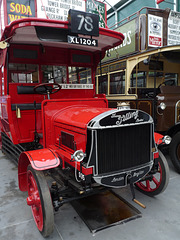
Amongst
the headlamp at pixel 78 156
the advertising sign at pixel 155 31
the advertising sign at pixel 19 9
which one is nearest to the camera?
the headlamp at pixel 78 156

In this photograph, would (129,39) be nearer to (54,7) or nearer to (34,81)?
(54,7)

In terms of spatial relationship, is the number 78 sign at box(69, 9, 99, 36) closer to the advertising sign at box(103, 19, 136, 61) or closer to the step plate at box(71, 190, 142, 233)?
the step plate at box(71, 190, 142, 233)

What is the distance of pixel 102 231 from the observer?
2.31m

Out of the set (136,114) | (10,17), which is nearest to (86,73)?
(10,17)

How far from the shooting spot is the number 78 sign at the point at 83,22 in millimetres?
2588

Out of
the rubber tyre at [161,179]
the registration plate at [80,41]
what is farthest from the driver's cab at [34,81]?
the rubber tyre at [161,179]

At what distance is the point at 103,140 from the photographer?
2176mm

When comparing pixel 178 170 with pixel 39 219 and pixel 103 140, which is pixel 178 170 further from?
pixel 39 219

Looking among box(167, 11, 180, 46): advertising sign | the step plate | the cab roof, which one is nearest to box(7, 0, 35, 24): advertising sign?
the cab roof

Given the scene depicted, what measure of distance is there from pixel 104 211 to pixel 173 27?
248 inches

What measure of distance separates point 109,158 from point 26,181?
4.65ft

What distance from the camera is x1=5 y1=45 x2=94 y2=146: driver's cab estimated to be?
344cm

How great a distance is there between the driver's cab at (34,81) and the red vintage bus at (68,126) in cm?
2

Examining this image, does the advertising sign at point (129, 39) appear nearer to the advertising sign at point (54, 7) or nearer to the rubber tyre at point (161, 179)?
the advertising sign at point (54, 7)
